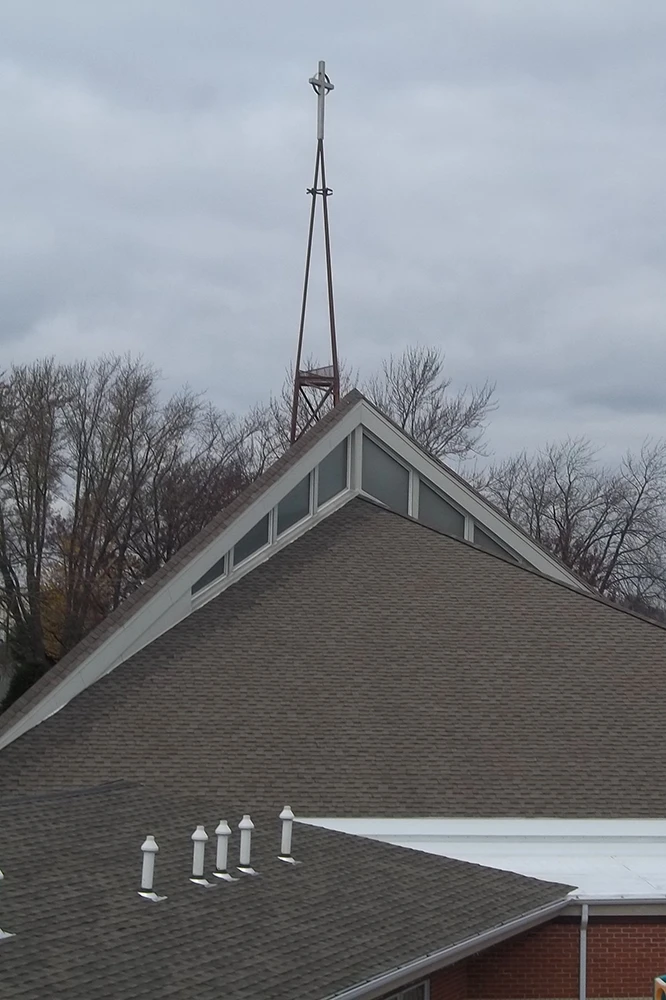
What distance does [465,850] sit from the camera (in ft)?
38.3

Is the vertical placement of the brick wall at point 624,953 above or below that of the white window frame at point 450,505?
below

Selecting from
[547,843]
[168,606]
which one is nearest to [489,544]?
[168,606]

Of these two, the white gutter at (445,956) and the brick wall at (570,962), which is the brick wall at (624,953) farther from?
the white gutter at (445,956)

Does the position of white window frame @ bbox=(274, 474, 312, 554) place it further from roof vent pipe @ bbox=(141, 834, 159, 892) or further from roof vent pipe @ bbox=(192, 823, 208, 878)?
roof vent pipe @ bbox=(141, 834, 159, 892)

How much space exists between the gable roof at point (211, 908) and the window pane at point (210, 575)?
4.59m

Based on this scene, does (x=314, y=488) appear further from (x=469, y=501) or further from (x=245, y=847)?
(x=245, y=847)

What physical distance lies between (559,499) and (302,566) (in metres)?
30.6

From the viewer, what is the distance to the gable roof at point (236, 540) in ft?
46.8

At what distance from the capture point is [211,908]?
8219mm

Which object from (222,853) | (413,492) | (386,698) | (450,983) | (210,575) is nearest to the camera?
(222,853)

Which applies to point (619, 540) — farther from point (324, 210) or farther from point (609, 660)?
point (609, 660)

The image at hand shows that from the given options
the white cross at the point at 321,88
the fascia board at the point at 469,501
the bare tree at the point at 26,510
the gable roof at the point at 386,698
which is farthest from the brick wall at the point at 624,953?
the bare tree at the point at 26,510

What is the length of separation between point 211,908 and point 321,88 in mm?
17631

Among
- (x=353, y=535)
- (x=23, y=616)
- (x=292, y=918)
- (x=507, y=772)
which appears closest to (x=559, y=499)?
(x=23, y=616)
